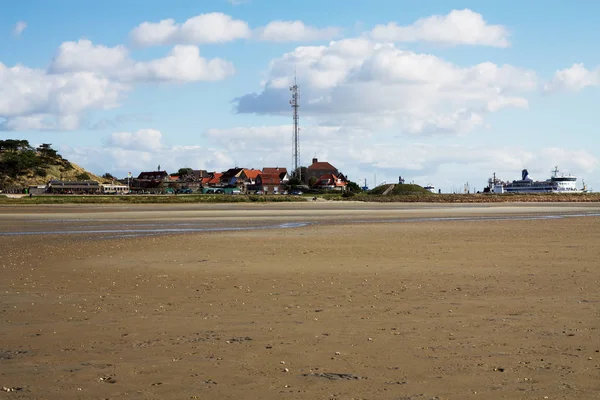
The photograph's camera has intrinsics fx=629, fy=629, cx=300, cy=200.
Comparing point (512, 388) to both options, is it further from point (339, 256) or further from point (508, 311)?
point (339, 256)

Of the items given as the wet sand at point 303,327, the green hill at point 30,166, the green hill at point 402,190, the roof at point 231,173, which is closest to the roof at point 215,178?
the roof at point 231,173

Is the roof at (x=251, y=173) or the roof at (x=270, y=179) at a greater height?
the roof at (x=251, y=173)

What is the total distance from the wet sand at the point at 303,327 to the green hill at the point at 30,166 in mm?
134811

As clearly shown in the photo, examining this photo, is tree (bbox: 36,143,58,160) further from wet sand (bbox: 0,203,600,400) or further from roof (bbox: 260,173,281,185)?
wet sand (bbox: 0,203,600,400)

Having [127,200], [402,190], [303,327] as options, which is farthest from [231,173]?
[303,327]

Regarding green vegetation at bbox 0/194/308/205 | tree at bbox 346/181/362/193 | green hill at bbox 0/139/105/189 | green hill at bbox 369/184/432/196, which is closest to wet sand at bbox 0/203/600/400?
green vegetation at bbox 0/194/308/205

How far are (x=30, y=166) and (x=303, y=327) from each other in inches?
5980

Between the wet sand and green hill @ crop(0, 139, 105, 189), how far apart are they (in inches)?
5308

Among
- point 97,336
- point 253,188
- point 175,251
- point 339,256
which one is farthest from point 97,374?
point 253,188

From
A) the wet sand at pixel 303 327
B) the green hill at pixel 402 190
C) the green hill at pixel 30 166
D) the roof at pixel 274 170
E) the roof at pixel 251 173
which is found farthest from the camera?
the roof at pixel 274 170

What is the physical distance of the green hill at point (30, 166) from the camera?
14350 cm

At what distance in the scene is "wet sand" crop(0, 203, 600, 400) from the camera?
277 inches

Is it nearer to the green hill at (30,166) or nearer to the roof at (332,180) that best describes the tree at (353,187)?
the roof at (332,180)

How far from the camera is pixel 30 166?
14750 cm
